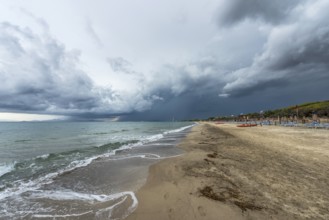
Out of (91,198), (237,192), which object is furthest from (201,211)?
(91,198)

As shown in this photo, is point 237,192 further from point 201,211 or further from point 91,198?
point 91,198

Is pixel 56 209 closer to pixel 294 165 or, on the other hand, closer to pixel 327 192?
pixel 327 192

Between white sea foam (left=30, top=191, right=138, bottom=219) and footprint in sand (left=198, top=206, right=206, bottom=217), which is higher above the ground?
footprint in sand (left=198, top=206, right=206, bottom=217)

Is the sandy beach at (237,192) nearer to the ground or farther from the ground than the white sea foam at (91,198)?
farther from the ground

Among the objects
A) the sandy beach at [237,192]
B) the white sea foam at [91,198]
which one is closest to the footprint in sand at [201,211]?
the sandy beach at [237,192]

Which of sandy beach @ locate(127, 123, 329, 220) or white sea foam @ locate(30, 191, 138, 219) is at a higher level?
sandy beach @ locate(127, 123, 329, 220)

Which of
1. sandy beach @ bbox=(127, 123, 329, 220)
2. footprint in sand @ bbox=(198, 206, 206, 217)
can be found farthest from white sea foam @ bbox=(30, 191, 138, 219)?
footprint in sand @ bbox=(198, 206, 206, 217)

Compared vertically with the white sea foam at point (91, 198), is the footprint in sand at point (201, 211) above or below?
above

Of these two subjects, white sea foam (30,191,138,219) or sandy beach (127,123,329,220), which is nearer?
sandy beach (127,123,329,220)

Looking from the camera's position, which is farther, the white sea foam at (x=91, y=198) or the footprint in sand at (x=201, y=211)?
the white sea foam at (x=91, y=198)

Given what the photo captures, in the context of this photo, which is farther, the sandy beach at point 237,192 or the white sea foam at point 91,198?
the white sea foam at point 91,198

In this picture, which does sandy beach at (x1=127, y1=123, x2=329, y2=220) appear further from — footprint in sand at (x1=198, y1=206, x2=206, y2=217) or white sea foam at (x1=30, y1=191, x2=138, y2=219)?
white sea foam at (x1=30, y1=191, x2=138, y2=219)

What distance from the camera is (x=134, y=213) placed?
4.97 metres

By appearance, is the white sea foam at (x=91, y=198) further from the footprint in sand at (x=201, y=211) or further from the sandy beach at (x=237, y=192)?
the footprint in sand at (x=201, y=211)
